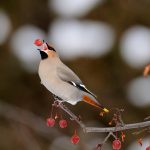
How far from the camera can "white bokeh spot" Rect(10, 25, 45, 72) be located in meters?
8.39

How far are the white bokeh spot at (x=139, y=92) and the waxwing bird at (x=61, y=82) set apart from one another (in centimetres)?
491

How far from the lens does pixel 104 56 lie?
8227 mm

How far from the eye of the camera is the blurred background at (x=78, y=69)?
805 cm

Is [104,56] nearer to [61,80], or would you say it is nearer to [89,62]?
[89,62]

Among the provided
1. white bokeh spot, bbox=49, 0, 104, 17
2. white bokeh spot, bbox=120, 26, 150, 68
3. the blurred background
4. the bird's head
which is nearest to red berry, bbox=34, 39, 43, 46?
the bird's head

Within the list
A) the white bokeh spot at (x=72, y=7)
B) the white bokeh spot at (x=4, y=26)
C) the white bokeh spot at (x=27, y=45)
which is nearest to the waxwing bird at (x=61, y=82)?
the white bokeh spot at (x=27, y=45)

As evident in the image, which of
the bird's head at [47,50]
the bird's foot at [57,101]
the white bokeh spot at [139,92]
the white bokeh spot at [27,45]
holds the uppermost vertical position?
the bird's head at [47,50]

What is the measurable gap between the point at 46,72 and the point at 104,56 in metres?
5.00

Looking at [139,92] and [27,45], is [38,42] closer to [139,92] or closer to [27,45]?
[139,92]

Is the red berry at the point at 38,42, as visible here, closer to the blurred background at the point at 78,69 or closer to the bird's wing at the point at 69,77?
the bird's wing at the point at 69,77

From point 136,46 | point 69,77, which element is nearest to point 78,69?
point 136,46

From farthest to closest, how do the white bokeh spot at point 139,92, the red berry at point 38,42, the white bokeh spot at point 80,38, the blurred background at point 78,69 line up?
1. the white bokeh spot at point 80,38
2. the white bokeh spot at point 139,92
3. the blurred background at point 78,69
4. the red berry at point 38,42

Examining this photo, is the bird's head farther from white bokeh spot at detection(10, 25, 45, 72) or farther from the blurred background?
white bokeh spot at detection(10, 25, 45, 72)

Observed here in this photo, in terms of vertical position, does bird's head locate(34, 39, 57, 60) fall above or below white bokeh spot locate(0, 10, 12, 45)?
above
